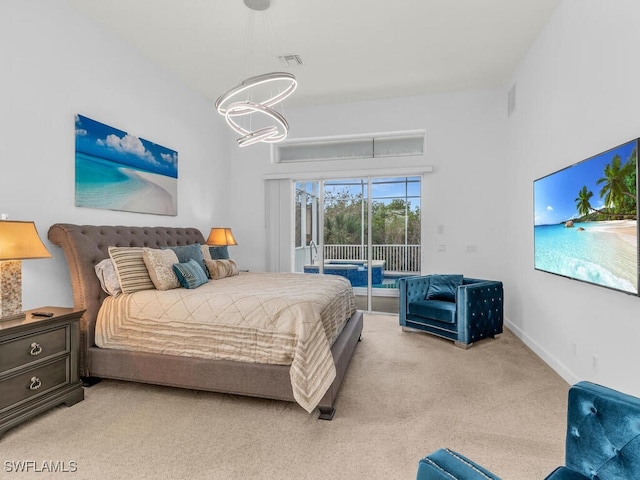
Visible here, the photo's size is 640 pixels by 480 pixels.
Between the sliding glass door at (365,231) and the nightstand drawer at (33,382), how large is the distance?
11.9 ft

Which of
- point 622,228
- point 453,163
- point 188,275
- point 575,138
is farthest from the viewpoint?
point 453,163

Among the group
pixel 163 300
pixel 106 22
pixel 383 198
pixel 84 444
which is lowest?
pixel 84 444

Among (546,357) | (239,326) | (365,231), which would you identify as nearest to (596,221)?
(546,357)

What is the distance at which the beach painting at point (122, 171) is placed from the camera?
3.15m

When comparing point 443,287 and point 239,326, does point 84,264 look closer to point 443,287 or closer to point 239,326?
point 239,326

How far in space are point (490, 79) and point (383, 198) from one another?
2115mm

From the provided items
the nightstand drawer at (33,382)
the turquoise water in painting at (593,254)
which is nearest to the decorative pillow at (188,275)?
the nightstand drawer at (33,382)

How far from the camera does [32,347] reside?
2.20 metres

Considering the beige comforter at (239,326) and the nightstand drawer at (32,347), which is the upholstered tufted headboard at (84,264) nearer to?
the beige comforter at (239,326)

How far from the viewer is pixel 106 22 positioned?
3305mm

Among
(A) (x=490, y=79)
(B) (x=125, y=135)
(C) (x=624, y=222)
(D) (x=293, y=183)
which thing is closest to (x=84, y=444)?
(B) (x=125, y=135)

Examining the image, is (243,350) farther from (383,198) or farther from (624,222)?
(383,198)

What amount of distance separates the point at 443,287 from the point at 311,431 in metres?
2.62

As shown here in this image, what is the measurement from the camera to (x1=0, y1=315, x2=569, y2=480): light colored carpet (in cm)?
178
